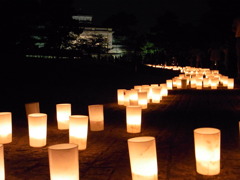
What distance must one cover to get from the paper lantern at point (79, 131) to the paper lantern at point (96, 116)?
1.53m

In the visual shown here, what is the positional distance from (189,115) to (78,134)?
5130 millimetres

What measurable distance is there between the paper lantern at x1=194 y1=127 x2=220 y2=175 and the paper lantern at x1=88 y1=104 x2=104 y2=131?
360cm

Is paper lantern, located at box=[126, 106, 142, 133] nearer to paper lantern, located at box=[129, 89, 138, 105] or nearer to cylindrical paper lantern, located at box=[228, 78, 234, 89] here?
paper lantern, located at box=[129, 89, 138, 105]

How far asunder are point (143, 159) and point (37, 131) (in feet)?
9.82

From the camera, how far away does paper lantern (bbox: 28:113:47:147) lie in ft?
23.1

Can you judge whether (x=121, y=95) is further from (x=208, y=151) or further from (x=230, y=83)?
(x=230, y=83)

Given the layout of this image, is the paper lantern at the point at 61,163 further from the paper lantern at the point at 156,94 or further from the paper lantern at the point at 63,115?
the paper lantern at the point at 156,94

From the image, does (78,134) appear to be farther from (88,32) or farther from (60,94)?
(88,32)

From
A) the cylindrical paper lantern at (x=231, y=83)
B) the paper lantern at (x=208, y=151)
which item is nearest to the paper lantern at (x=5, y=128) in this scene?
the paper lantern at (x=208, y=151)

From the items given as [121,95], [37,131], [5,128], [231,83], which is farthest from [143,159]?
[231,83]

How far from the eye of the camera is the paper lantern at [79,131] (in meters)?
6.79

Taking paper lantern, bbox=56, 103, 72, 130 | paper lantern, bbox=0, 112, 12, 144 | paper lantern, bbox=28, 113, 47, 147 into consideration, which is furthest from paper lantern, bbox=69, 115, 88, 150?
paper lantern, bbox=56, 103, 72, 130

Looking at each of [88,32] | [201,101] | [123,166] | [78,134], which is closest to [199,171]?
[123,166]

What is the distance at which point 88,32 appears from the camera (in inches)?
2916
